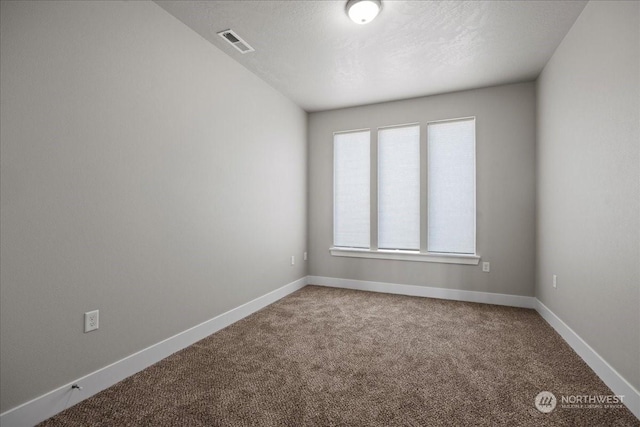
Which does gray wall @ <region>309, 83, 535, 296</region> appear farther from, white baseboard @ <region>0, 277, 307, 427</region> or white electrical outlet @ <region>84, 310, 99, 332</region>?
white electrical outlet @ <region>84, 310, 99, 332</region>

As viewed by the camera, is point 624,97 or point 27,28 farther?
point 624,97

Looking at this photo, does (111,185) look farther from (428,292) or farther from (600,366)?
(428,292)

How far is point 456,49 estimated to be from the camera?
2869mm

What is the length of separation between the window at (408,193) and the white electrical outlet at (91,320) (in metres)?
3.10

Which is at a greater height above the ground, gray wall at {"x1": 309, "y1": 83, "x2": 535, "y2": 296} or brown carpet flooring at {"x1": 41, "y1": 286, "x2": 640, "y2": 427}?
gray wall at {"x1": 309, "y1": 83, "x2": 535, "y2": 296}

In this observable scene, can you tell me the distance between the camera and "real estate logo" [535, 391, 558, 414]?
1.71m

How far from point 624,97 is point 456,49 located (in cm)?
146

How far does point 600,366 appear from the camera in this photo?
2.02 m

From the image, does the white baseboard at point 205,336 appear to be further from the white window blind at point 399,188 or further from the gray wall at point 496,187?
the white window blind at point 399,188

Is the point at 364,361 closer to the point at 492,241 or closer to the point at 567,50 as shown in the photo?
the point at 492,241

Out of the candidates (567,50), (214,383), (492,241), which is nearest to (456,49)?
(567,50)

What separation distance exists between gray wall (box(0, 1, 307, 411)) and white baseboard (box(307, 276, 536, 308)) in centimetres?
160

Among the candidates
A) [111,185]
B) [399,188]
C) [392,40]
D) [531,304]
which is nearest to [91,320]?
[111,185]

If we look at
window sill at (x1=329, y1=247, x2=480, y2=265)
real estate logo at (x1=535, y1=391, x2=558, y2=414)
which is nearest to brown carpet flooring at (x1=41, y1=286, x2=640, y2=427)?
real estate logo at (x1=535, y1=391, x2=558, y2=414)
